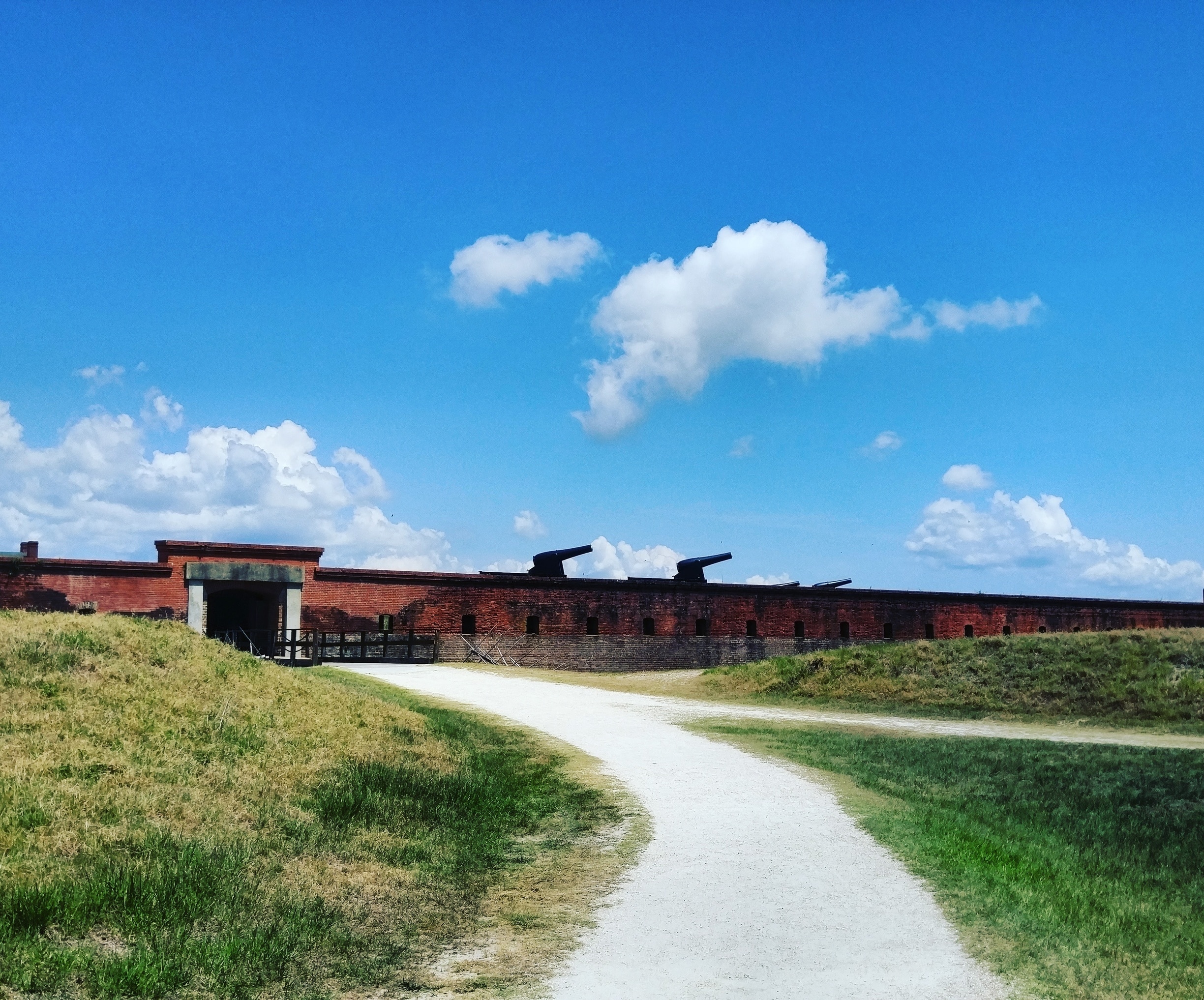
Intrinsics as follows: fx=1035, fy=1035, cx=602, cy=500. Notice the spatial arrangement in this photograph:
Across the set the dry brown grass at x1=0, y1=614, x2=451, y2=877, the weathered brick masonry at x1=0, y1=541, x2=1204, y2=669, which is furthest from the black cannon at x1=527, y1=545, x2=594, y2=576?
the dry brown grass at x1=0, y1=614, x2=451, y2=877

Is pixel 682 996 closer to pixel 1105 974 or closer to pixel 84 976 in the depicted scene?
pixel 1105 974

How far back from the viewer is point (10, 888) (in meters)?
6.00

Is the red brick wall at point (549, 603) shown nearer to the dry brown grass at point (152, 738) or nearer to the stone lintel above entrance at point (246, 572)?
the stone lintel above entrance at point (246, 572)

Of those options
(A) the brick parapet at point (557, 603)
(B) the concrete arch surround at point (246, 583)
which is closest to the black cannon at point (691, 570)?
(A) the brick parapet at point (557, 603)

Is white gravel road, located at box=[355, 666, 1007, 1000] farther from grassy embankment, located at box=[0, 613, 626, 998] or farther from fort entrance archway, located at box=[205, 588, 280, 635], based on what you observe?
fort entrance archway, located at box=[205, 588, 280, 635]

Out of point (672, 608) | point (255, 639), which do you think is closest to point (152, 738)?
point (255, 639)

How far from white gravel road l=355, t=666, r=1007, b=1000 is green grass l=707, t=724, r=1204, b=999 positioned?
1.03ft

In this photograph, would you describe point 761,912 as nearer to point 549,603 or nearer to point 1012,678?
point 1012,678

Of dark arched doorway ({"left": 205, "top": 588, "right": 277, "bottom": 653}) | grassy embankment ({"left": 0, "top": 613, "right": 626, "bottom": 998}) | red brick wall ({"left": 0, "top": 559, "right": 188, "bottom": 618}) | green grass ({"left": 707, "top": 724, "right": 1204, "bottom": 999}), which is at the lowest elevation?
green grass ({"left": 707, "top": 724, "right": 1204, "bottom": 999})

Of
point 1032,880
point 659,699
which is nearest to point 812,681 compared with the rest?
point 659,699

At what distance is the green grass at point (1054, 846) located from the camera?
5477mm

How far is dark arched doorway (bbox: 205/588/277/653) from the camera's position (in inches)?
1310

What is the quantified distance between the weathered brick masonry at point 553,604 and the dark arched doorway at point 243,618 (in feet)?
1.84

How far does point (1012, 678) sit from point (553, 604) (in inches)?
677
